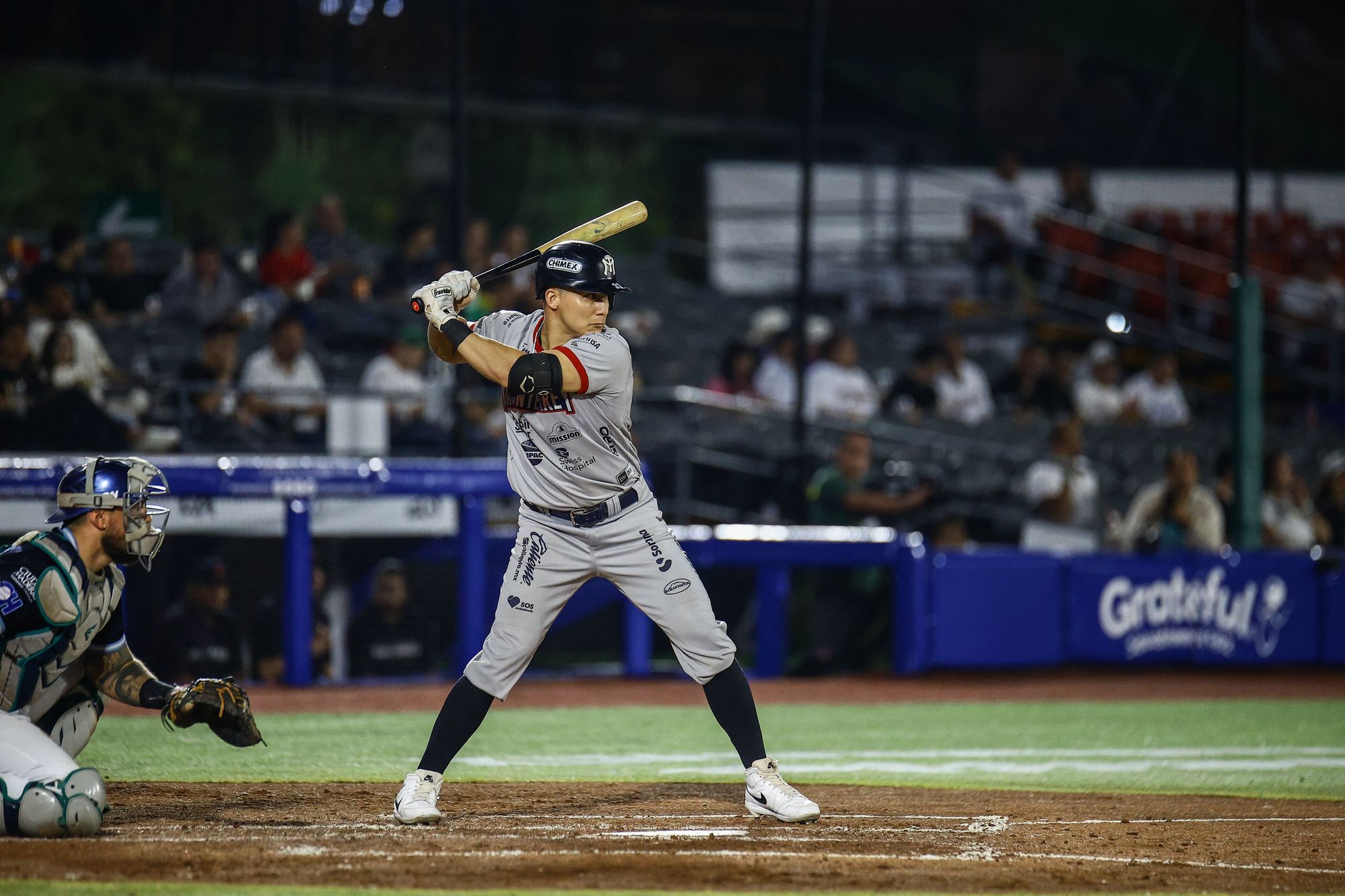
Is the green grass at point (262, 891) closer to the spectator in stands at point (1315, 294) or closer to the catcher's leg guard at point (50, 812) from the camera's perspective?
the catcher's leg guard at point (50, 812)

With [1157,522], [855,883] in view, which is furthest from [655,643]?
[855,883]

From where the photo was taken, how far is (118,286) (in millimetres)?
12211

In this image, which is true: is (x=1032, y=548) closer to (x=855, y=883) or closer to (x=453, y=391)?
(x=453, y=391)

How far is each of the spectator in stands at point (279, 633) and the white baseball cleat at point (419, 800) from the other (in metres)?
4.62

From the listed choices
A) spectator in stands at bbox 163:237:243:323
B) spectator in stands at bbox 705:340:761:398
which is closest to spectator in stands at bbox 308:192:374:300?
spectator in stands at bbox 163:237:243:323

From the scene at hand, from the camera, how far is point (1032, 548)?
1188 cm

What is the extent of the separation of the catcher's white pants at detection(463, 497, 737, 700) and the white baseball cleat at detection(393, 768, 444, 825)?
1.12 feet

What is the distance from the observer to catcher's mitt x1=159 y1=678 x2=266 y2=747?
518 centimetres

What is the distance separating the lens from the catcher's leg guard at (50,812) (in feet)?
15.2

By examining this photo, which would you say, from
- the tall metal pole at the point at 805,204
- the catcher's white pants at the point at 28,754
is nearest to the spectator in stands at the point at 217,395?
the tall metal pole at the point at 805,204

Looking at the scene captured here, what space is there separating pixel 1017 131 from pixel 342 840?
826 inches

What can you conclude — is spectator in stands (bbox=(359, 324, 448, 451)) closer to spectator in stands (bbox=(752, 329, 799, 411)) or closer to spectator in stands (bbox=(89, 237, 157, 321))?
spectator in stands (bbox=(89, 237, 157, 321))

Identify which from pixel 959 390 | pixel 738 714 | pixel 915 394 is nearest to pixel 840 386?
pixel 915 394

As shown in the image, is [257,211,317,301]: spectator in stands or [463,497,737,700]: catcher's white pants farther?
[257,211,317,301]: spectator in stands
